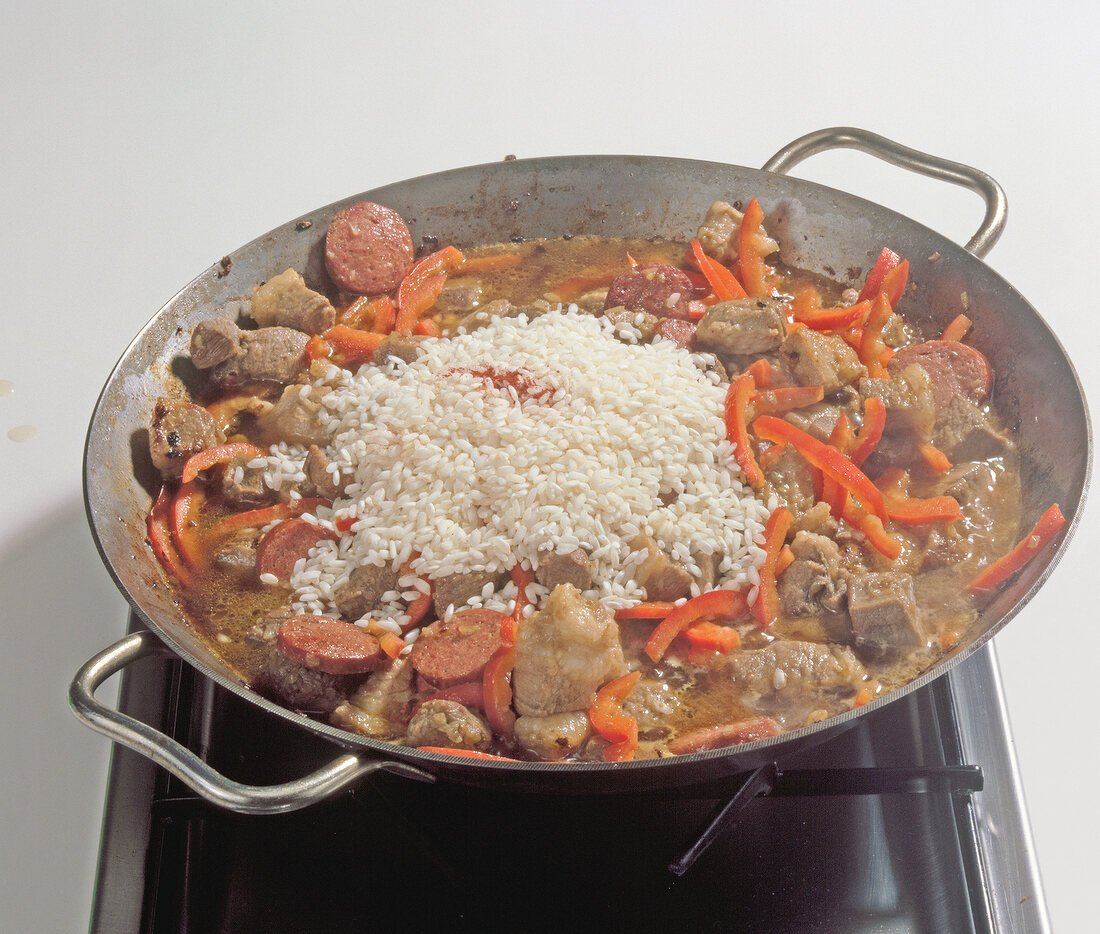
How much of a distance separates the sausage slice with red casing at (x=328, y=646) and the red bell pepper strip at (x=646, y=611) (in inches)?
21.7

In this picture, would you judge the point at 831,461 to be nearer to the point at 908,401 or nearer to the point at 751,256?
the point at 908,401

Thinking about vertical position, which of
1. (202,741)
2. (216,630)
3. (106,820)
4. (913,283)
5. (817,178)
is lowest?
(106,820)

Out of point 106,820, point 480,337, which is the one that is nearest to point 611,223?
point 480,337

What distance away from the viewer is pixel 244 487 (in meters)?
2.44

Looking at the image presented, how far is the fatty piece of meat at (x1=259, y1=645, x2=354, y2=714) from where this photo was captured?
1.99 metres

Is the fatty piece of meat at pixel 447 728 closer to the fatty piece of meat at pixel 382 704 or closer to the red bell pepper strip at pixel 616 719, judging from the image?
the fatty piece of meat at pixel 382 704

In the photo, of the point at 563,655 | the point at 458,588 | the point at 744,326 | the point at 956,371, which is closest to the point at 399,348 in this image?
the point at 458,588

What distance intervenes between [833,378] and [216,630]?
1.72 meters

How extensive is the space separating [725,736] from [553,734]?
13.8 inches

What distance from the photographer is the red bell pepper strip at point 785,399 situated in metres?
2.46

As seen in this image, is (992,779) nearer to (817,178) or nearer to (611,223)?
(611,223)

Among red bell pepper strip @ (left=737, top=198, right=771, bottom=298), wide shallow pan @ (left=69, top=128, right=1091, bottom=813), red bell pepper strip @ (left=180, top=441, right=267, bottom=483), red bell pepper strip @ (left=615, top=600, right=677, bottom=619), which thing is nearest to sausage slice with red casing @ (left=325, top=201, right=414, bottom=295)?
wide shallow pan @ (left=69, top=128, right=1091, bottom=813)

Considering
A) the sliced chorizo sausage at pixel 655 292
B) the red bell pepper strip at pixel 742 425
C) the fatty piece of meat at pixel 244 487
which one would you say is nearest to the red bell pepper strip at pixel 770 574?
the red bell pepper strip at pixel 742 425

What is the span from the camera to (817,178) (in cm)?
391
